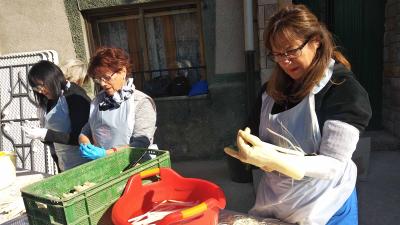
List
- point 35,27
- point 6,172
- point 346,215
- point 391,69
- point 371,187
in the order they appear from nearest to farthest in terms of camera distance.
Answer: point 346,215
point 6,172
point 371,187
point 391,69
point 35,27

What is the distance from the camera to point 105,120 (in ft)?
6.61

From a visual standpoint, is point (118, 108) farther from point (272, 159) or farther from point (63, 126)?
point (272, 159)

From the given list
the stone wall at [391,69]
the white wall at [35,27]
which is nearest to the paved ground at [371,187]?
the stone wall at [391,69]

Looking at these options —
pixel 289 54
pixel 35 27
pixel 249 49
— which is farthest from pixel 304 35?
pixel 35 27

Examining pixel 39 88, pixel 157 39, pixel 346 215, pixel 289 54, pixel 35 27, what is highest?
pixel 35 27

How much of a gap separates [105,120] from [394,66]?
3421mm

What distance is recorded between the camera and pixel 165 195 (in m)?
1.33

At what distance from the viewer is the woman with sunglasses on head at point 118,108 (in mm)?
1961

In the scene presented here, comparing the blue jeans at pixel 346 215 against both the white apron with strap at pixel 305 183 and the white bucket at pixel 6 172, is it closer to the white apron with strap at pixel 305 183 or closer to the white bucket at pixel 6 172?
the white apron with strap at pixel 305 183

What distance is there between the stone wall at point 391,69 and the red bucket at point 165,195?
135 inches

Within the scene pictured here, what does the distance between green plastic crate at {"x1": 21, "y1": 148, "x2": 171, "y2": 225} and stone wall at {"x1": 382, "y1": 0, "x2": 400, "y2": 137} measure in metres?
3.45

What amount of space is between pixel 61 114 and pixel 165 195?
1.48m

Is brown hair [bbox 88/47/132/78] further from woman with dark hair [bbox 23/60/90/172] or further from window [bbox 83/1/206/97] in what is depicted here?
window [bbox 83/1/206/97]

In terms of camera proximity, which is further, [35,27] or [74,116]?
[35,27]
